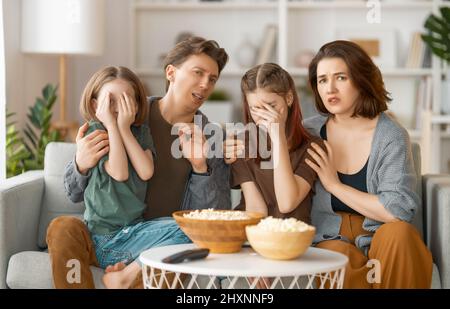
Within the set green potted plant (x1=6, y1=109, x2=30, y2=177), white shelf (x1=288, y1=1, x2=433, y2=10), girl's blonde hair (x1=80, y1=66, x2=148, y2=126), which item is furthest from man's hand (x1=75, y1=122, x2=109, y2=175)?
white shelf (x1=288, y1=1, x2=433, y2=10)

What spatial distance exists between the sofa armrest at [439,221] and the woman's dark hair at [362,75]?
333 millimetres

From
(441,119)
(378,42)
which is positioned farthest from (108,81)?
(378,42)

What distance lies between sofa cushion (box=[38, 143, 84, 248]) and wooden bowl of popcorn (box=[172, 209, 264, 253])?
88 centimetres

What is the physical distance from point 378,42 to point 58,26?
2.22 meters

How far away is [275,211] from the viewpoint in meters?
2.61

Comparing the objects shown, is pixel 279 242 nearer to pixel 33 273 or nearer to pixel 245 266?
pixel 245 266

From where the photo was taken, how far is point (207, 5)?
5.29m

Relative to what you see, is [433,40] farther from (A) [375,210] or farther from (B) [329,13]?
(A) [375,210]

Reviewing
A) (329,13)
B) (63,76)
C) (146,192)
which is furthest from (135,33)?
(146,192)

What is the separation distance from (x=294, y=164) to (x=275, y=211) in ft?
0.56

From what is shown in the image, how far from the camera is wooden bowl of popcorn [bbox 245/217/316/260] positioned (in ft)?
6.51

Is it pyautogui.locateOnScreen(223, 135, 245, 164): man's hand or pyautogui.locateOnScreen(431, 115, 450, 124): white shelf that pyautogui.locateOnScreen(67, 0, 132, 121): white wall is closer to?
pyautogui.locateOnScreen(431, 115, 450, 124): white shelf

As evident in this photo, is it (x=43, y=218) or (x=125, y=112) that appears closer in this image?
(x=125, y=112)

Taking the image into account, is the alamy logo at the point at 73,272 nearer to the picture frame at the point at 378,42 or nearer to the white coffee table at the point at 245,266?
the white coffee table at the point at 245,266
